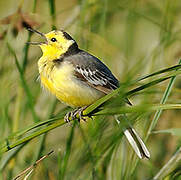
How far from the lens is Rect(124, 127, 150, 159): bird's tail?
2.13 meters

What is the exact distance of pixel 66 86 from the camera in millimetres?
2553

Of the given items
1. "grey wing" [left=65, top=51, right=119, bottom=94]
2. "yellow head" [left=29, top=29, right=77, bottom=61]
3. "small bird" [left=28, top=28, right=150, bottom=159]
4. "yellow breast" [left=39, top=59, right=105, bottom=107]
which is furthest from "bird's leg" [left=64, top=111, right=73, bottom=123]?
"yellow head" [left=29, top=29, right=77, bottom=61]

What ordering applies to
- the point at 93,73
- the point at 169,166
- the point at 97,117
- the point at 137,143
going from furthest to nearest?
the point at 93,73 → the point at 137,143 → the point at 169,166 → the point at 97,117

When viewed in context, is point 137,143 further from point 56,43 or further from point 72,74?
point 56,43

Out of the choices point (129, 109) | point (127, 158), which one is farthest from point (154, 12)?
point (129, 109)

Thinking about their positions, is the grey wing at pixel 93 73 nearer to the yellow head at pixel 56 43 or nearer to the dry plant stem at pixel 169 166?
the yellow head at pixel 56 43

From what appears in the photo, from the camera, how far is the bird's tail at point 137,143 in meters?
2.13

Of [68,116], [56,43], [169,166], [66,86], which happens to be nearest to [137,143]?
[169,166]

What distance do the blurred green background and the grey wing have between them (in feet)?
0.15

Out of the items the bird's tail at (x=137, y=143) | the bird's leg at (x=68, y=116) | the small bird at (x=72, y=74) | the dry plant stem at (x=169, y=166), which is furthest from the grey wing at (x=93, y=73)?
the dry plant stem at (x=169, y=166)

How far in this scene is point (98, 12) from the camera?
282 cm

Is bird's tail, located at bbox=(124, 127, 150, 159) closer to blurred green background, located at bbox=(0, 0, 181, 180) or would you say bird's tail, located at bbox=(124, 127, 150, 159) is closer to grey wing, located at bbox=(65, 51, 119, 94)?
blurred green background, located at bbox=(0, 0, 181, 180)

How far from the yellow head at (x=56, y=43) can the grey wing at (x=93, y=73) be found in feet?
0.33

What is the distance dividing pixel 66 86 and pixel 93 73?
23 cm
